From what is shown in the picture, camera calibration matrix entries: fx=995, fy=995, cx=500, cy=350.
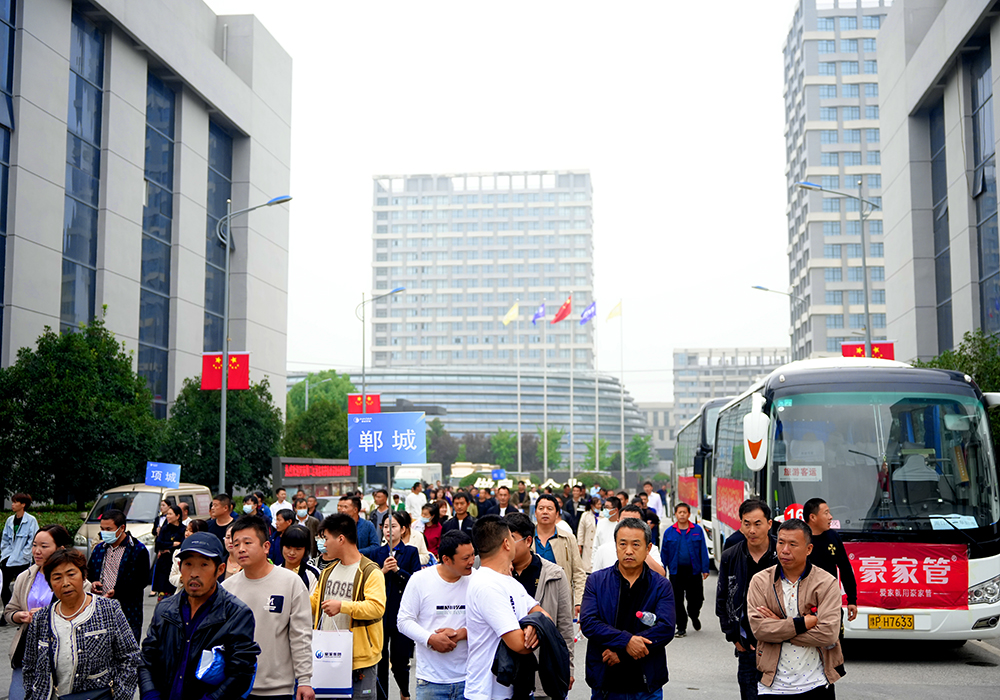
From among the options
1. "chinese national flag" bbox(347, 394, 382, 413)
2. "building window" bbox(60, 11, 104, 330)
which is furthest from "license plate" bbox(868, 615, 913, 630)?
"building window" bbox(60, 11, 104, 330)

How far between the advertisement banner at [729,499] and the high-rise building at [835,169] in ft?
238

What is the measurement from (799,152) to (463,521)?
9198 centimetres

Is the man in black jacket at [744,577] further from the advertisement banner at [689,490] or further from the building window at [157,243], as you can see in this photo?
the building window at [157,243]

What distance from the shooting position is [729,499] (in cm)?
1677

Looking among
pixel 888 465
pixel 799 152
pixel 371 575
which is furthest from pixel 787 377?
pixel 799 152

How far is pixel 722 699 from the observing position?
927 centimetres

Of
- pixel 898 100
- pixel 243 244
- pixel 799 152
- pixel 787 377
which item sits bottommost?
pixel 787 377

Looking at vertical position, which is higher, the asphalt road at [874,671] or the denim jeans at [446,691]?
the denim jeans at [446,691]

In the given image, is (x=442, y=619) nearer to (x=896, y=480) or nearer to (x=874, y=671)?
(x=874, y=671)

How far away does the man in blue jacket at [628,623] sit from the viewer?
18.2ft

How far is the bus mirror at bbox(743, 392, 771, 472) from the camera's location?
1180 cm

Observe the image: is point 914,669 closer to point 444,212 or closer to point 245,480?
point 245,480

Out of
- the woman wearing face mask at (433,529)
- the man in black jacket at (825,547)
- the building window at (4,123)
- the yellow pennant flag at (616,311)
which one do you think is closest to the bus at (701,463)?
the woman wearing face mask at (433,529)

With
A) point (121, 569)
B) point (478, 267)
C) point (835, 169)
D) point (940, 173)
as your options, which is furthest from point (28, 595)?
point (478, 267)
